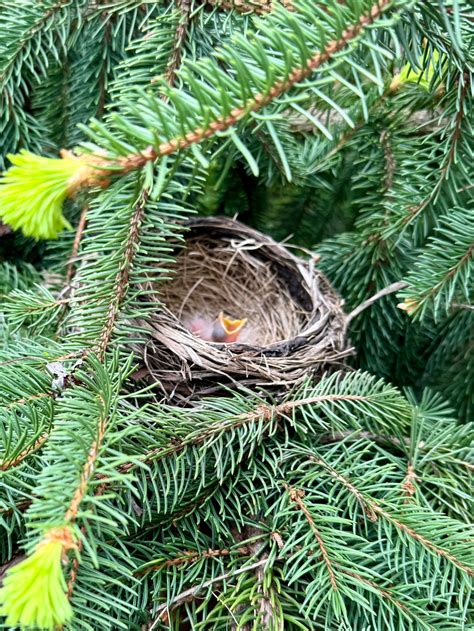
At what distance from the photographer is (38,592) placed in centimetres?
37

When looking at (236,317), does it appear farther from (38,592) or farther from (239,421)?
(38,592)

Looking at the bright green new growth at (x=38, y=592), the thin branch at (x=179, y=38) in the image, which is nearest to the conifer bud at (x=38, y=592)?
the bright green new growth at (x=38, y=592)

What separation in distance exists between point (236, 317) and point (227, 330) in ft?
→ 0.61

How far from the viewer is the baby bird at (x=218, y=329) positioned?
1.18 metres

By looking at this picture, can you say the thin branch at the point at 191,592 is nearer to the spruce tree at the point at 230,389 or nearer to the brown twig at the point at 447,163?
the spruce tree at the point at 230,389

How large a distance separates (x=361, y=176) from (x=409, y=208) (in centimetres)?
15

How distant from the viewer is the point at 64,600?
1.24ft

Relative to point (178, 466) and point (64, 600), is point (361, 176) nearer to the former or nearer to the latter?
point (178, 466)

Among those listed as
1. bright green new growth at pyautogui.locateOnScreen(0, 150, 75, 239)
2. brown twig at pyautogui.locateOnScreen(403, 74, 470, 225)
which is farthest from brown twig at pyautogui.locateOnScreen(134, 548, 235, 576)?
brown twig at pyautogui.locateOnScreen(403, 74, 470, 225)

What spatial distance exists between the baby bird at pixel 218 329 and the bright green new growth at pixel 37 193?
28.5 inches

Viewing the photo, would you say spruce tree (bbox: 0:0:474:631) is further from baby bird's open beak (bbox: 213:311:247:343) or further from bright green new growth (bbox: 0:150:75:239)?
baby bird's open beak (bbox: 213:311:247:343)

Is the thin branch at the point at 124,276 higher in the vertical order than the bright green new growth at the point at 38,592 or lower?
higher

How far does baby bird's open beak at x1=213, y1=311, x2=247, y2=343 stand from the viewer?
3.86 feet

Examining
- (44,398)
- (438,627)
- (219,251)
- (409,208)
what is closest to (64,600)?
(44,398)
